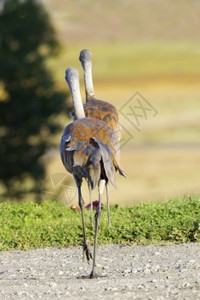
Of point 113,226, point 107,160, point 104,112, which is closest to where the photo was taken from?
point 107,160

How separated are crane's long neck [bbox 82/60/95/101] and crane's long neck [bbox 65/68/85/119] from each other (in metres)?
2.06

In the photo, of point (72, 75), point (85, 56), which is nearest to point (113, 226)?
point (72, 75)

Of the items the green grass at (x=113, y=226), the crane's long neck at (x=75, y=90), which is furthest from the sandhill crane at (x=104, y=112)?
the crane's long neck at (x=75, y=90)

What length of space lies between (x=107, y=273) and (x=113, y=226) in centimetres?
204

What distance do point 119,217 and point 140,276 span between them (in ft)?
9.84

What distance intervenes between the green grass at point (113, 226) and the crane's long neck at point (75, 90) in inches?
58.5

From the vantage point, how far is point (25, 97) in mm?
25641

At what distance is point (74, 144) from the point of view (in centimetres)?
815

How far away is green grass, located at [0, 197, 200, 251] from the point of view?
9.67m

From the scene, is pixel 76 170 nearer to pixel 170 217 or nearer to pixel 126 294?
pixel 126 294

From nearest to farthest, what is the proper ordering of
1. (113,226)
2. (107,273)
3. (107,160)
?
1. (107,160)
2. (107,273)
3. (113,226)

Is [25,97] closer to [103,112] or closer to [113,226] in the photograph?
[103,112]

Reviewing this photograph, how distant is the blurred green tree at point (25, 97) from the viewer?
24.9 m

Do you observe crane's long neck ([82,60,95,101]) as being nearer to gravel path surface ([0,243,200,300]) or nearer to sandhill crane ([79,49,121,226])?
sandhill crane ([79,49,121,226])
